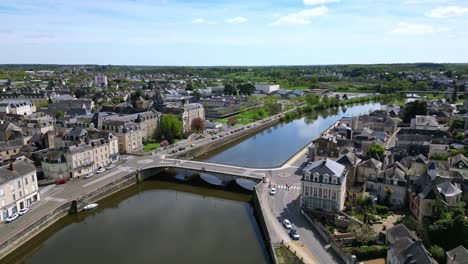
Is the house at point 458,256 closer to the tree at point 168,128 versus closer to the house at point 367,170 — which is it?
the house at point 367,170

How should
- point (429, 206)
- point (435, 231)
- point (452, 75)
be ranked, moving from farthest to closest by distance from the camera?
point (452, 75) < point (429, 206) < point (435, 231)

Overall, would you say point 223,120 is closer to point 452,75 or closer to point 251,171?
point 251,171

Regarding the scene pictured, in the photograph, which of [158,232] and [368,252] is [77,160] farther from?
[368,252]

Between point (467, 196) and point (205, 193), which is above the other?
point (467, 196)

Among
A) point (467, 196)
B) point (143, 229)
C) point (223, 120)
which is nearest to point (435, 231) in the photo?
point (467, 196)

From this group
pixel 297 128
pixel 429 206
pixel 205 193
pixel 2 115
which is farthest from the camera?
pixel 297 128


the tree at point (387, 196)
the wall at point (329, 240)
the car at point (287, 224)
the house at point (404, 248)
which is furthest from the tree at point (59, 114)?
the house at point (404, 248)
